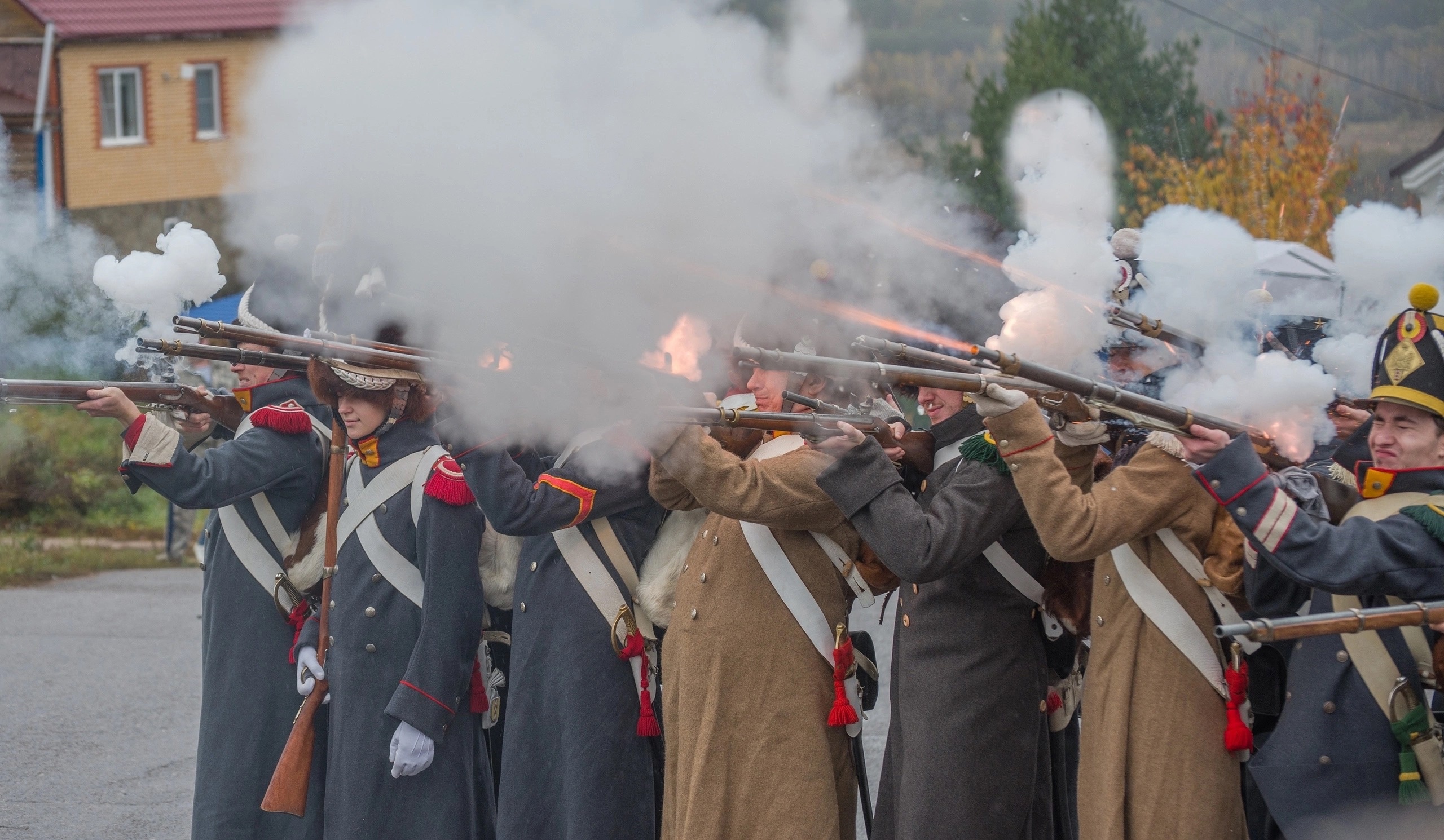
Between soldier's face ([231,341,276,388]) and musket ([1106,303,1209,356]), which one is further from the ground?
musket ([1106,303,1209,356])

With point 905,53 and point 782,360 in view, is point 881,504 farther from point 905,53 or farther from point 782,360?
point 905,53

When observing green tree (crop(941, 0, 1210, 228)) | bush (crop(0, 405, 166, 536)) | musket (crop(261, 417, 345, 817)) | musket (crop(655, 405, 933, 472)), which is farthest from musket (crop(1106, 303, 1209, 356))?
bush (crop(0, 405, 166, 536))

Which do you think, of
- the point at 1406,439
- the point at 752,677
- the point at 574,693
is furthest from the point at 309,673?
Answer: the point at 1406,439

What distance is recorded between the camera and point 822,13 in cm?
356

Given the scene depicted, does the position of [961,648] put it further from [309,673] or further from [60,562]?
[60,562]

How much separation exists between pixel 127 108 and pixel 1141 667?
1163cm

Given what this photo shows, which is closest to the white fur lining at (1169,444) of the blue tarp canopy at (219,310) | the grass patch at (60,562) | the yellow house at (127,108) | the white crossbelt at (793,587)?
the white crossbelt at (793,587)

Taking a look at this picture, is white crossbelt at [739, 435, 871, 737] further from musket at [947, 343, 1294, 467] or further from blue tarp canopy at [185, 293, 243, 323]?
blue tarp canopy at [185, 293, 243, 323]

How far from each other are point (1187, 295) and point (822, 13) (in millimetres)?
→ 1275

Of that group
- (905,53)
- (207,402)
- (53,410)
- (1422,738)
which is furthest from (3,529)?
(1422,738)

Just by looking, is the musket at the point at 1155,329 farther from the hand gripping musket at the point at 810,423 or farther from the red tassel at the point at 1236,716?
the red tassel at the point at 1236,716

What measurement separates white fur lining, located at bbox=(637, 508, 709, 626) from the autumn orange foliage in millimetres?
11107

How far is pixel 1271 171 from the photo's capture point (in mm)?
14836

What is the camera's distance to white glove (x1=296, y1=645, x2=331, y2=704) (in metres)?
4.53
